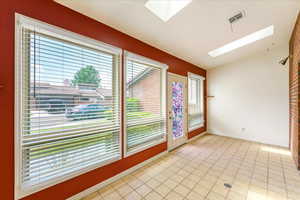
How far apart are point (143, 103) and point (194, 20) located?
172 centimetres

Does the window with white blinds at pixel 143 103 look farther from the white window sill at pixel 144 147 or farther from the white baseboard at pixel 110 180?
the white baseboard at pixel 110 180

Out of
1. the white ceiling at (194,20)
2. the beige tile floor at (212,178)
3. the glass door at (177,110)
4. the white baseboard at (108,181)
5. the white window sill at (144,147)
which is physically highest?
the white ceiling at (194,20)

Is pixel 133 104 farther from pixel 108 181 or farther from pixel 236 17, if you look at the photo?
pixel 236 17

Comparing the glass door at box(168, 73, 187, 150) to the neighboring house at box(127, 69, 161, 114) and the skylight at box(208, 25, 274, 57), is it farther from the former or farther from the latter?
the skylight at box(208, 25, 274, 57)

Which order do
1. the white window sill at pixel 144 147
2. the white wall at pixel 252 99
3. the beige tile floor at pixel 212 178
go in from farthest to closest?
the white wall at pixel 252 99 < the white window sill at pixel 144 147 < the beige tile floor at pixel 212 178

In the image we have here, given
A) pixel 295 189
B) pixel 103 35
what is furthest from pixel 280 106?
pixel 103 35

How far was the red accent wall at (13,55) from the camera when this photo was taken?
1253 mm

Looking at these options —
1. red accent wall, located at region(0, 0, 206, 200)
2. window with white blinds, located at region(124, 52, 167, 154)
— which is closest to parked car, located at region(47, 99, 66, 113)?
red accent wall, located at region(0, 0, 206, 200)

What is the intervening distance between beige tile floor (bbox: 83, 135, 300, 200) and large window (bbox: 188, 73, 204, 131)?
121 cm

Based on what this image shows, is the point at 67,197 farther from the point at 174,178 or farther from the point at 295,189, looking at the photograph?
the point at 295,189

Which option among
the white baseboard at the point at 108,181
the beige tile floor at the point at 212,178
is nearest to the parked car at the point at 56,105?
the white baseboard at the point at 108,181

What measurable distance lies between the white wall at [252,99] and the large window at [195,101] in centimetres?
46

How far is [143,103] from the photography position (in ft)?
8.59

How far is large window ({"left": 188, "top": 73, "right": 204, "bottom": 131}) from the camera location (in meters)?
4.24
